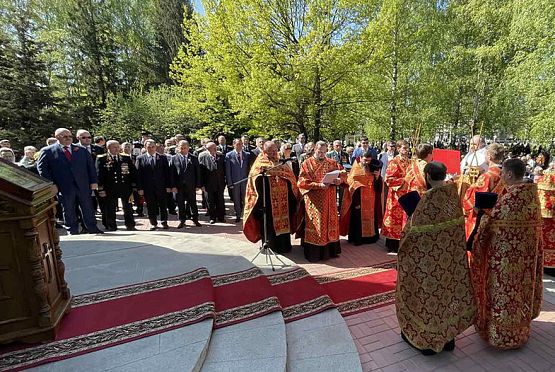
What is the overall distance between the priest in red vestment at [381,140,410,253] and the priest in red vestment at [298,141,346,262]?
1093 millimetres

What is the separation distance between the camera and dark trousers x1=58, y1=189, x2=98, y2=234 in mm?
6898

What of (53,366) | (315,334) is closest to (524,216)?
(315,334)

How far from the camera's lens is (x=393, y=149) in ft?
27.5

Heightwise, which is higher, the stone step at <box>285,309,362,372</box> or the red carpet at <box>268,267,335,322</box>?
the red carpet at <box>268,267,335,322</box>

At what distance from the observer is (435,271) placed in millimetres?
3137

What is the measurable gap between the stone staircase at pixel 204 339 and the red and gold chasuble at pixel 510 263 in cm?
143

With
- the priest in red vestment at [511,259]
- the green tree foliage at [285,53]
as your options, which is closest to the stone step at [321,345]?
the priest in red vestment at [511,259]

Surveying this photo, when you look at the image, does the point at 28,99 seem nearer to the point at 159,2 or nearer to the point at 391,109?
the point at 159,2

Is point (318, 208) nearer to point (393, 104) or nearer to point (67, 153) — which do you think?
point (67, 153)

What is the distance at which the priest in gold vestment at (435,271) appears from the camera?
307 centimetres

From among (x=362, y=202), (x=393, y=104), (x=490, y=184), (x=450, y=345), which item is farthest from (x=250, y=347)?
(x=393, y=104)

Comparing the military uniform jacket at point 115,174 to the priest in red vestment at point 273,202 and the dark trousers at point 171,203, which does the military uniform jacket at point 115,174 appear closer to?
the dark trousers at point 171,203

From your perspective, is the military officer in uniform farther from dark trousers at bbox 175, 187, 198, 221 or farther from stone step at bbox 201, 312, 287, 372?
stone step at bbox 201, 312, 287, 372

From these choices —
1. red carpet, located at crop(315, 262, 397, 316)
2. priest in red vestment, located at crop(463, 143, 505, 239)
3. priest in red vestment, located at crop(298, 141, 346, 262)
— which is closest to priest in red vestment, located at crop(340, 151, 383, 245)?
priest in red vestment, located at crop(298, 141, 346, 262)
